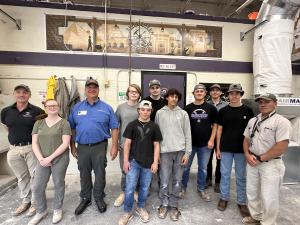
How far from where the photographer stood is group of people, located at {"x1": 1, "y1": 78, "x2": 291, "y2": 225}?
7.10 feet

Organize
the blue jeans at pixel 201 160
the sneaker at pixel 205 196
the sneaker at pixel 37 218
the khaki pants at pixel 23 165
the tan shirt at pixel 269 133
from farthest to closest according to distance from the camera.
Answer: the sneaker at pixel 205 196, the blue jeans at pixel 201 160, the khaki pants at pixel 23 165, the sneaker at pixel 37 218, the tan shirt at pixel 269 133

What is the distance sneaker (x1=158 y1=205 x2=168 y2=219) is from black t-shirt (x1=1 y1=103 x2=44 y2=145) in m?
1.69

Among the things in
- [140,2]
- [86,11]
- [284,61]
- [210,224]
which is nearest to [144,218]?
[210,224]

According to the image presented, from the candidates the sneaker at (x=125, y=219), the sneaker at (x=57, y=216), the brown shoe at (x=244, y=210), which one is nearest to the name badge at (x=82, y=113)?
the sneaker at (x=57, y=216)

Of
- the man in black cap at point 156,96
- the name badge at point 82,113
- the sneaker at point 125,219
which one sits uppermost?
the man in black cap at point 156,96

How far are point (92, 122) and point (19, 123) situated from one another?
2.73 feet

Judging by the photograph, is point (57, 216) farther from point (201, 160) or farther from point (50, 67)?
point (50, 67)

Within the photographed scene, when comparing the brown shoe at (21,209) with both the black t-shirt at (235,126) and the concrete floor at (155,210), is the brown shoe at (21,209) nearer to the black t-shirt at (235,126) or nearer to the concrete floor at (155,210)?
the concrete floor at (155,210)

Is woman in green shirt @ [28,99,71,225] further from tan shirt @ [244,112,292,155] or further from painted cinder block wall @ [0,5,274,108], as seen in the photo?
painted cinder block wall @ [0,5,274,108]

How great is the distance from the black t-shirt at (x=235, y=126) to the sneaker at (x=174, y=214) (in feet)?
2.88

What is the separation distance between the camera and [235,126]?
250 cm

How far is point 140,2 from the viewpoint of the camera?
620cm

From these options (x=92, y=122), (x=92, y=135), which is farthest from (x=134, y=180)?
(x=92, y=122)

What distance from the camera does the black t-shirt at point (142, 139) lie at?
7.39 feet
